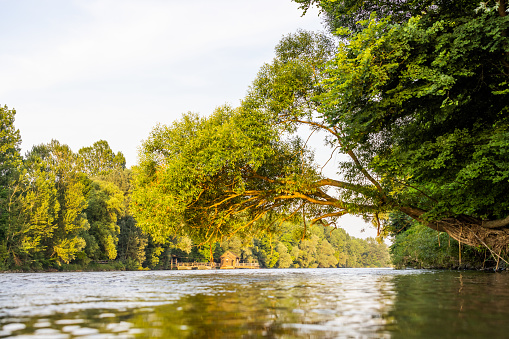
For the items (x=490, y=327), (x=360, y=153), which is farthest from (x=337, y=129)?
(x=490, y=327)

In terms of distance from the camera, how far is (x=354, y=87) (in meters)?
16.3

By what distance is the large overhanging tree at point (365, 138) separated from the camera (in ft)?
51.6

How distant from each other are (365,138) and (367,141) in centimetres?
297

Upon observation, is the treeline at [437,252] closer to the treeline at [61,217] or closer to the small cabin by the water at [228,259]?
the treeline at [61,217]

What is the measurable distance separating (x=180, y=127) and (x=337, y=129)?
28.1ft

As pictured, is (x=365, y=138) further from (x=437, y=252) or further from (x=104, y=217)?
(x=104, y=217)

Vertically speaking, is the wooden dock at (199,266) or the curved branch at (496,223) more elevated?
the curved branch at (496,223)

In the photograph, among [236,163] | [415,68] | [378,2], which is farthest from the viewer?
[236,163]

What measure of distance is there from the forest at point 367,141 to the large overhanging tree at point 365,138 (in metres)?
0.07

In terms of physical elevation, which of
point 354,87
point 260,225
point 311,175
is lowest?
point 260,225

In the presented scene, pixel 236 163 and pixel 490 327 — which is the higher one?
pixel 236 163

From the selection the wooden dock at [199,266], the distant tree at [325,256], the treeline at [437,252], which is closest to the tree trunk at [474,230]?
the treeline at [437,252]

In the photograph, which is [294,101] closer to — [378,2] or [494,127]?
[378,2]

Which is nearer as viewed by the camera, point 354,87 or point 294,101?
point 354,87
